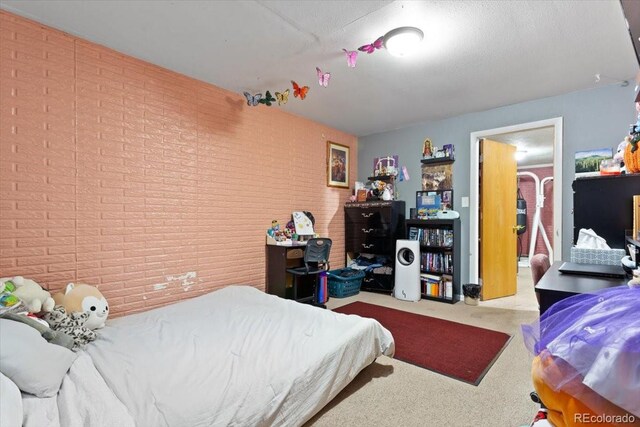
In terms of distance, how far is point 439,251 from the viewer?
4219 mm

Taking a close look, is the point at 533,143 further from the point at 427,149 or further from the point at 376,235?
the point at 376,235

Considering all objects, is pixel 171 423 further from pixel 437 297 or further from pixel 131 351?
pixel 437 297

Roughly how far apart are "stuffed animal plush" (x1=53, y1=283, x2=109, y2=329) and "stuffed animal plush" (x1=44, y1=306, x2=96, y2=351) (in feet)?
0.28

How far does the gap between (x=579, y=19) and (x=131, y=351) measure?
3624mm

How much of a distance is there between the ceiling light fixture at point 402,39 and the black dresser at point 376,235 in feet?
7.94

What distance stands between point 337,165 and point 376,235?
1279 mm

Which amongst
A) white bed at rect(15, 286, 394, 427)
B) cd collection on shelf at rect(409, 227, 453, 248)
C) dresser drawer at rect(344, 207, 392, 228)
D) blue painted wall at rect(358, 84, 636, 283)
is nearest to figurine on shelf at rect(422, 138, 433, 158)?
blue painted wall at rect(358, 84, 636, 283)

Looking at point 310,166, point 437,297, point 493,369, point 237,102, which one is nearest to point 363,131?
point 310,166

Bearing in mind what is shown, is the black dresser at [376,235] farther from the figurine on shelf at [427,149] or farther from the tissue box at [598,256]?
the tissue box at [598,256]

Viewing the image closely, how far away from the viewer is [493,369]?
225 centimetres

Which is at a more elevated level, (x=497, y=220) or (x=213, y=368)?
(x=497, y=220)

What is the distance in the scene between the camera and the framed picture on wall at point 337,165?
470 cm

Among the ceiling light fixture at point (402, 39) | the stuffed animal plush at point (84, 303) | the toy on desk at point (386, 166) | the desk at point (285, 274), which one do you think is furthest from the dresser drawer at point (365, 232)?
the stuffed animal plush at point (84, 303)

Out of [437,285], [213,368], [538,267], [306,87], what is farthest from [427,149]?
[213,368]
